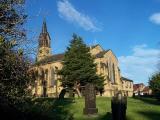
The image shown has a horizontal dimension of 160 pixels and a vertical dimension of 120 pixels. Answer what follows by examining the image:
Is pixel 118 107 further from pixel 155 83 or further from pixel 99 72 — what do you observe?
pixel 99 72

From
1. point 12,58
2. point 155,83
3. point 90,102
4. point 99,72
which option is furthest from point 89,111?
point 99,72

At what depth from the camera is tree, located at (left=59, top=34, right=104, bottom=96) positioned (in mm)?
62625

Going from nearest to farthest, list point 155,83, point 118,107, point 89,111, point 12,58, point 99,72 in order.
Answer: point 12,58, point 118,107, point 89,111, point 155,83, point 99,72

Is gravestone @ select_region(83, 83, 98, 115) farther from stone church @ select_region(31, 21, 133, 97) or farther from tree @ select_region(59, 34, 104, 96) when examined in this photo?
stone church @ select_region(31, 21, 133, 97)

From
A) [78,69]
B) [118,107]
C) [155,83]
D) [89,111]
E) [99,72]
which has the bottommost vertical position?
[89,111]

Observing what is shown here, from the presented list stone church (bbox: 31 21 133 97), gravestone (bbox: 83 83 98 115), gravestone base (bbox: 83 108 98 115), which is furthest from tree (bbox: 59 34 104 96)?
gravestone base (bbox: 83 108 98 115)

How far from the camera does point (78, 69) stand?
6347 centimetres

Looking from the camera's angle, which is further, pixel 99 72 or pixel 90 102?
pixel 99 72

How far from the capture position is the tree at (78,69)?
62.6 metres

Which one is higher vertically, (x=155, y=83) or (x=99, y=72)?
(x=99, y=72)

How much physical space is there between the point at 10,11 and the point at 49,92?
7708 cm

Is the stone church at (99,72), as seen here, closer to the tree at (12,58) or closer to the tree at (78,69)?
the tree at (78,69)

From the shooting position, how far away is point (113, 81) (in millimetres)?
85062

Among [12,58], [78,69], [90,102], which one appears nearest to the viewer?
[12,58]
